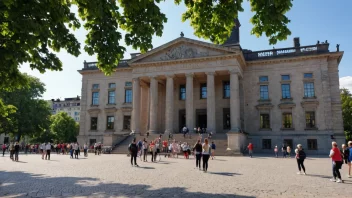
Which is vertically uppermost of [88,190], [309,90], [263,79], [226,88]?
[263,79]

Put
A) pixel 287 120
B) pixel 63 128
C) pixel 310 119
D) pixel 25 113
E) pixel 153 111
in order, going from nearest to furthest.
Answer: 1. pixel 310 119
2. pixel 287 120
3. pixel 153 111
4. pixel 25 113
5. pixel 63 128

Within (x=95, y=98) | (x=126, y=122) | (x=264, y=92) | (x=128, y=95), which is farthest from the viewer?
(x=95, y=98)

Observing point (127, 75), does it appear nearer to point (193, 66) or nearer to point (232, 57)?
point (193, 66)

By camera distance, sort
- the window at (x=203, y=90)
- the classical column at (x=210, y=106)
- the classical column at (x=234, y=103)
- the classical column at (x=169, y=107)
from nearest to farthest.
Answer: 1. the classical column at (x=234, y=103)
2. the classical column at (x=210, y=106)
3. the classical column at (x=169, y=107)
4. the window at (x=203, y=90)

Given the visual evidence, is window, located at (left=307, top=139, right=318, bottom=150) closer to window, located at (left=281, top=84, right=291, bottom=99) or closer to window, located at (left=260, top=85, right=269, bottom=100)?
window, located at (left=281, top=84, right=291, bottom=99)

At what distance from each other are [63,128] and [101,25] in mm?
74868

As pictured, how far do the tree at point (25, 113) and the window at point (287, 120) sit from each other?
1736 inches

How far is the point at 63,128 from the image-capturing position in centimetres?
7862

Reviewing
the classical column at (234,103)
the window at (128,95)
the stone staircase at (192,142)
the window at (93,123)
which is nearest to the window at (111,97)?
the window at (128,95)

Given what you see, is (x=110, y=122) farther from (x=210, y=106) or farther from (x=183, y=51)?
(x=210, y=106)

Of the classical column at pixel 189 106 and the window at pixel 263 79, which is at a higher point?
the window at pixel 263 79

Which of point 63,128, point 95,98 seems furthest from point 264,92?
point 63,128

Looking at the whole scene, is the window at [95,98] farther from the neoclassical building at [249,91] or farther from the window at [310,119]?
the window at [310,119]

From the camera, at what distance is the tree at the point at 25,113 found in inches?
2044
